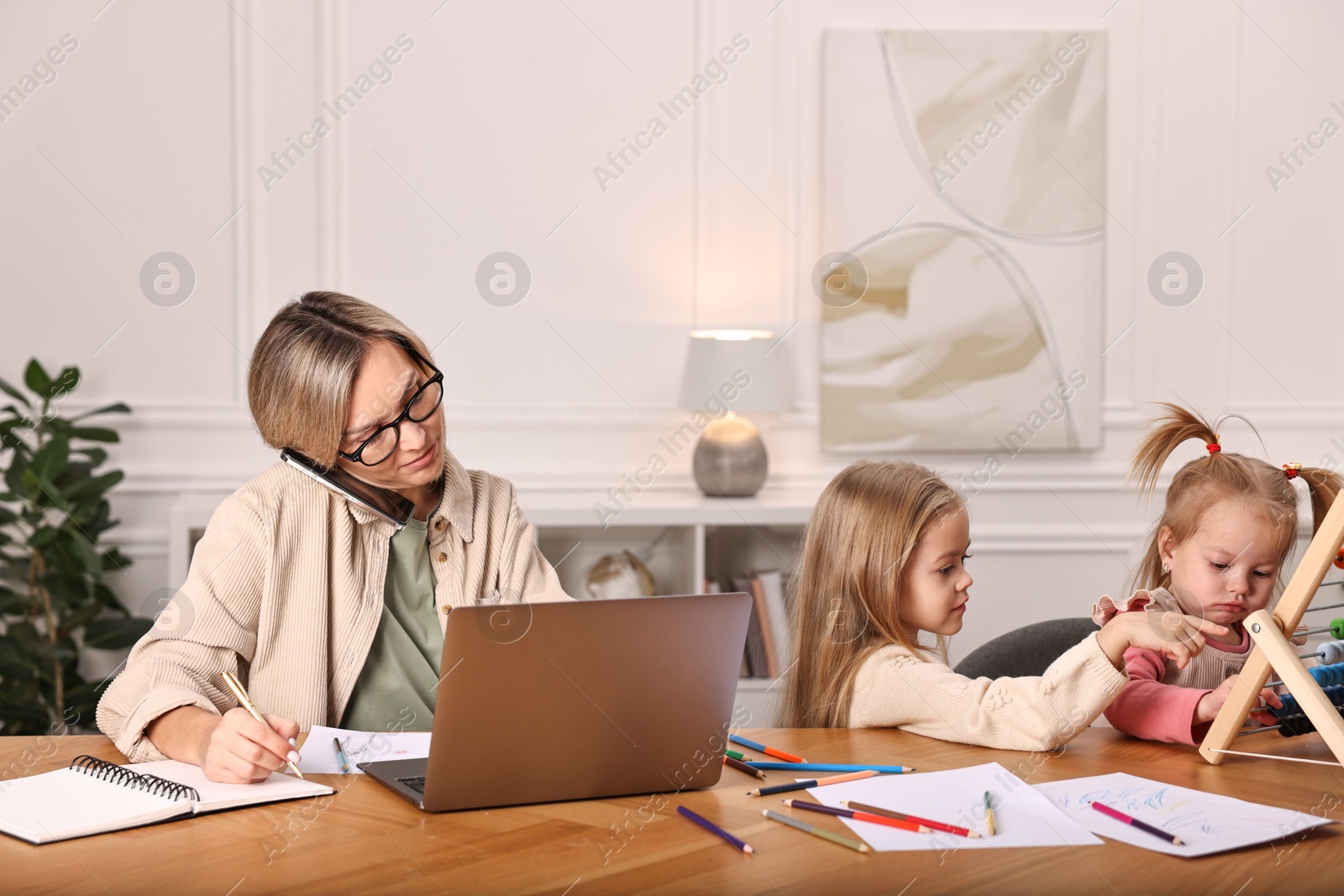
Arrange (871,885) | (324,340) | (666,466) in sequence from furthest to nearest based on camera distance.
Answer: (666,466)
(324,340)
(871,885)

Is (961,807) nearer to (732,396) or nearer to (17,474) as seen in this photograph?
(732,396)

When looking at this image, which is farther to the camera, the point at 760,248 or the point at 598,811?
the point at 760,248

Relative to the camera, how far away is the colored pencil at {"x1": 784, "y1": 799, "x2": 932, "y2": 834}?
1.15 meters

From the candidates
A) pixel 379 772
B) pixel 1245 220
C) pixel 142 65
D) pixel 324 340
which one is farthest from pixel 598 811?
pixel 1245 220

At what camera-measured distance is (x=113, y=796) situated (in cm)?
120

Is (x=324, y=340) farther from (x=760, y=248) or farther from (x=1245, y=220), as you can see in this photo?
(x=1245, y=220)

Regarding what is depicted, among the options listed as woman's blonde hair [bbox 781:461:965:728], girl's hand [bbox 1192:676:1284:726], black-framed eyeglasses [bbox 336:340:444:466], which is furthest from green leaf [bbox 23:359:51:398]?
girl's hand [bbox 1192:676:1284:726]

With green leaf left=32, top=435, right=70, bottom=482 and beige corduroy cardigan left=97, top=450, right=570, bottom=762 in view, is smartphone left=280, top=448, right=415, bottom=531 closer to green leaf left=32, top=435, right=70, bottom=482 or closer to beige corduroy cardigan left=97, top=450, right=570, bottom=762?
beige corduroy cardigan left=97, top=450, right=570, bottom=762

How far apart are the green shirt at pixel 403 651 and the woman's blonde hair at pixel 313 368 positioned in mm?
223

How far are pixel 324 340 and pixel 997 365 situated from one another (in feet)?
8.17

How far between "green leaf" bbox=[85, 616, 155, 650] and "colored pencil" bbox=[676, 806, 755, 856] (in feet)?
7.77

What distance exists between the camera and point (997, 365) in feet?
11.8

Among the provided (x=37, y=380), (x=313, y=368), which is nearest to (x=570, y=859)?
(x=313, y=368)

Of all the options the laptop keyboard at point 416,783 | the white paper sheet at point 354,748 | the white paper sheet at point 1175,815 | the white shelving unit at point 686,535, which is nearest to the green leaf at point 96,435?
the white shelving unit at point 686,535
